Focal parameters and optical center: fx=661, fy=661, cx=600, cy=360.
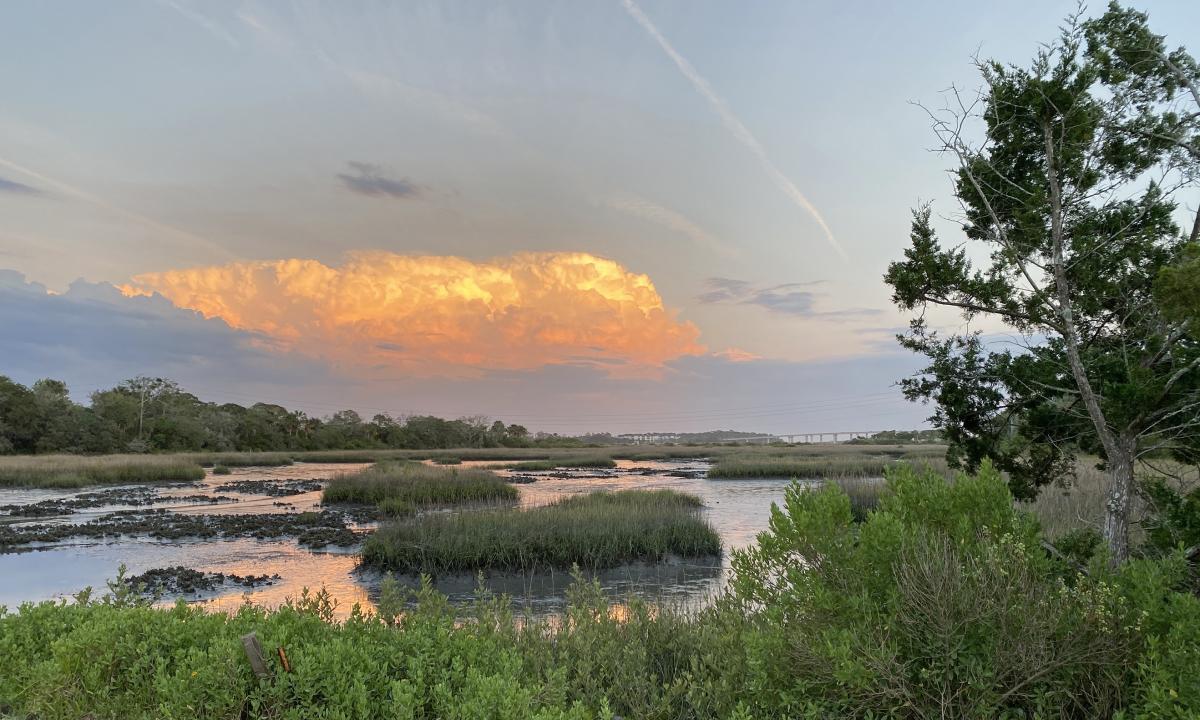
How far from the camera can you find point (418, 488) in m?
29.2

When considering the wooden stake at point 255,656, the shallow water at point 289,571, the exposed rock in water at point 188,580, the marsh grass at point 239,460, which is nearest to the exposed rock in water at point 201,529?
the shallow water at point 289,571

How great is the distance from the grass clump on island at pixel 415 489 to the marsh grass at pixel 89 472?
17299 mm

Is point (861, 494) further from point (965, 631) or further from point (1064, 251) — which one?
point (965, 631)

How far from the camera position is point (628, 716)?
4.98 metres

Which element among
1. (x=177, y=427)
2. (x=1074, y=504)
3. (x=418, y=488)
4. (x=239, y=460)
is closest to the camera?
(x=1074, y=504)

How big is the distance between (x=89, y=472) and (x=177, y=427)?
36.9m

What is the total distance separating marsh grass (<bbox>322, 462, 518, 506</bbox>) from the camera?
2788 cm

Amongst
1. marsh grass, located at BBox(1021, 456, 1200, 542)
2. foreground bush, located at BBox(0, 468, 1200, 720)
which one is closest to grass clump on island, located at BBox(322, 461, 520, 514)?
marsh grass, located at BBox(1021, 456, 1200, 542)

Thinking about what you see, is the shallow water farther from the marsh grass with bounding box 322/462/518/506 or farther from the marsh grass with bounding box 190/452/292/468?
the marsh grass with bounding box 190/452/292/468

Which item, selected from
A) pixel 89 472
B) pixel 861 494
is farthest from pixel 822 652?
pixel 89 472

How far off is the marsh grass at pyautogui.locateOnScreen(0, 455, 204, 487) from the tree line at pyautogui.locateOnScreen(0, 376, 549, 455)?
61.5ft

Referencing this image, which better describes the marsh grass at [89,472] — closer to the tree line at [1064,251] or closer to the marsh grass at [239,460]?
the marsh grass at [239,460]

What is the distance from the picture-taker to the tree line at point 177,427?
61.8 meters

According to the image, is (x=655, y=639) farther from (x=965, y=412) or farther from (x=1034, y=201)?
(x=1034, y=201)
